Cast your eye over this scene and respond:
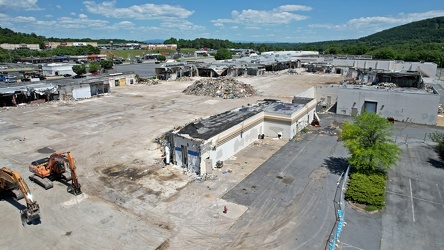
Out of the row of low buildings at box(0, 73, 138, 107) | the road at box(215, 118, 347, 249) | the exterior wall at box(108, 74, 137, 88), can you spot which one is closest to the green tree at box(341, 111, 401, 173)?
the road at box(215, 118, 347, 249)

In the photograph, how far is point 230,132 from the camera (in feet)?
83.4

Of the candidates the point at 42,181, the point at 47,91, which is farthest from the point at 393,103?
the point at 47,91

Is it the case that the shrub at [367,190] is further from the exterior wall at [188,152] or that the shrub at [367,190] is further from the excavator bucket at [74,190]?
the excavator bucket at [74,190]

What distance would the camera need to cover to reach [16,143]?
3017cm

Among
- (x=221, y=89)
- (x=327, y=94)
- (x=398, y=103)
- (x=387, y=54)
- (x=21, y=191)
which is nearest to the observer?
(x=21, y=191)

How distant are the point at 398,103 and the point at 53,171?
128 feet

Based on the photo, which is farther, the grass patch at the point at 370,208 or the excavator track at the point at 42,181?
the excavator track at the point at 42,181

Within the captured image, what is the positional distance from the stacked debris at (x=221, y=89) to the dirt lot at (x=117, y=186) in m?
11.4

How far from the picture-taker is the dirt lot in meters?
15.6

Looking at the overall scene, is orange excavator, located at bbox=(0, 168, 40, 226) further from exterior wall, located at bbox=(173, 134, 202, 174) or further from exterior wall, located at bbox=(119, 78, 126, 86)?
exterior wall, located at bbox=(119, 78, 126, 86)

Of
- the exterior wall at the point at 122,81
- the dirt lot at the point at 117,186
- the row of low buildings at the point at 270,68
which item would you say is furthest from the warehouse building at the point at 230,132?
the row of low buildings at the point at 270,68

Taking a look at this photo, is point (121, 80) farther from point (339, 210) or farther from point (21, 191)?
point (339, 210)

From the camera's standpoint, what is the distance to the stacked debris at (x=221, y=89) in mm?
54094

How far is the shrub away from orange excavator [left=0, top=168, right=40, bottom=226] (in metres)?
18.3
